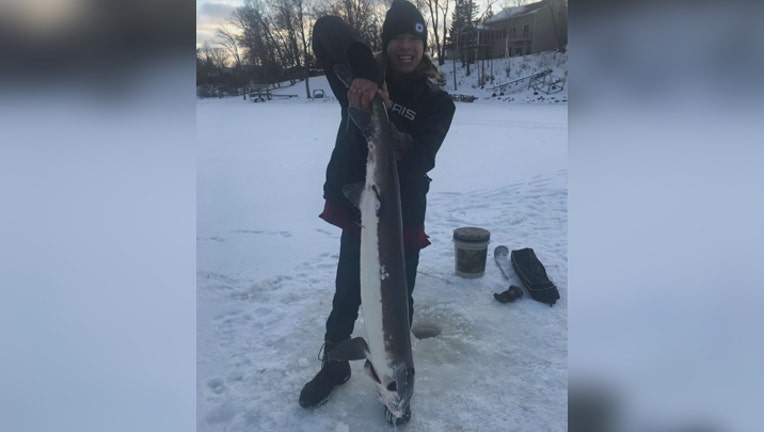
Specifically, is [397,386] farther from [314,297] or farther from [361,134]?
[314,297]

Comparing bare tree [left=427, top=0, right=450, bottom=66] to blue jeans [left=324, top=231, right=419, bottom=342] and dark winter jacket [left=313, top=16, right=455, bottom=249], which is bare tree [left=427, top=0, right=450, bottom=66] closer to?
dark winter jacket [left=313, top=16, right=455, bottom=249]

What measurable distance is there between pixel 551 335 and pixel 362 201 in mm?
1710

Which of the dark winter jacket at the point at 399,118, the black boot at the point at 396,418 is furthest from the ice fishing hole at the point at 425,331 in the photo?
the dark winter jacket at the point at 399,118

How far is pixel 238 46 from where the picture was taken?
168 cm

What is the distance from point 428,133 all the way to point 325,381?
1316mm

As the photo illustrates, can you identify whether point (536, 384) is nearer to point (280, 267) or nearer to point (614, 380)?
point (614, 380)

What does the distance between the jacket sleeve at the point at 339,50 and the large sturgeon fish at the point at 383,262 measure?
73mm

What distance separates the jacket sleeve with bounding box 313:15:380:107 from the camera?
62.9 inches

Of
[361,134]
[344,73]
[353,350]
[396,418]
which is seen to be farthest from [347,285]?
[344,73]

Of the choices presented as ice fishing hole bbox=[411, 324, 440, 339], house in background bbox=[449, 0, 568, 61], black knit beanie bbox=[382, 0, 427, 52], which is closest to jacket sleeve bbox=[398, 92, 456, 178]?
black knit beanie bbox=[382, 0, 427, 52]

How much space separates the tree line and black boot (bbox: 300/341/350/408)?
135 centimetres

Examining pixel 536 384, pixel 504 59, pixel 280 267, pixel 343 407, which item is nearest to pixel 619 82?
pixel 504 59

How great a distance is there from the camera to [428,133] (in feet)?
6.10

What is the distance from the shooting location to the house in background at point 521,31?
1.80 metres
